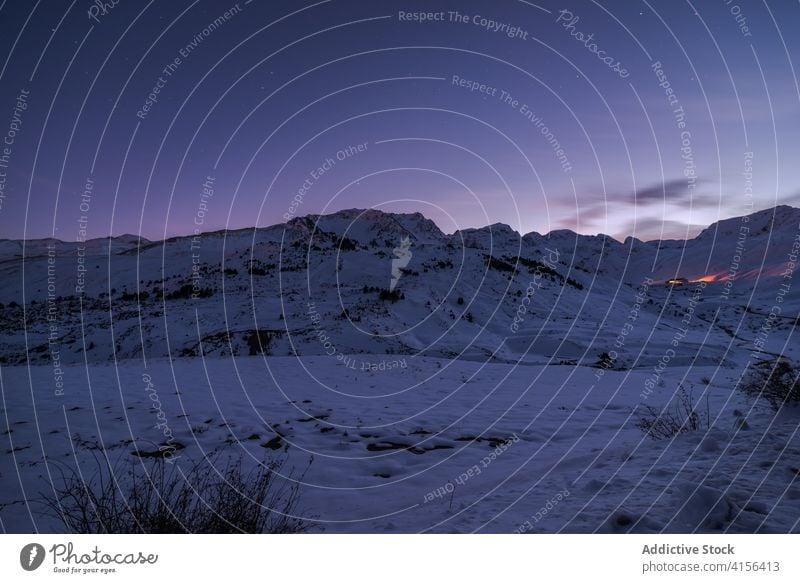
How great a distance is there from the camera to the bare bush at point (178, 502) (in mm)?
3652

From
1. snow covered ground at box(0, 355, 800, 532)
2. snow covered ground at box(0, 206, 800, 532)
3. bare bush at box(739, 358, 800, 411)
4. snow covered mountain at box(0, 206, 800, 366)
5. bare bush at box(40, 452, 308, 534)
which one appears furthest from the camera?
snow covered mountain at box(0, 206, 800, 366)

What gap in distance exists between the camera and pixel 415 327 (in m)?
19.6

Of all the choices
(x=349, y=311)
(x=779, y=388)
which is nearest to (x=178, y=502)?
(x=779, y=388)

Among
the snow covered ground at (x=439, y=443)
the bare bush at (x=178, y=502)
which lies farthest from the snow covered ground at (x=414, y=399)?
the bare bush at (x=178, y=502)

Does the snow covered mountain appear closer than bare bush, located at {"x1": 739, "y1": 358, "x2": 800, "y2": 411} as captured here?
No

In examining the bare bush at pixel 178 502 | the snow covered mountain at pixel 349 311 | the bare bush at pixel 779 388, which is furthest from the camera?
the snow covered mountain at pixel 349 311

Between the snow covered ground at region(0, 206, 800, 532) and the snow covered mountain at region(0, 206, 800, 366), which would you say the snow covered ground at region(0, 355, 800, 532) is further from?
the snow covered mountain at region(0, 206, 800, 366)

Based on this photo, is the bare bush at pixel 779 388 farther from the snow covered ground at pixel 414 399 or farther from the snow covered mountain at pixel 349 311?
the snow covered mountain at pixel 349 311

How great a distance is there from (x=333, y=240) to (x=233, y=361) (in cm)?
3093

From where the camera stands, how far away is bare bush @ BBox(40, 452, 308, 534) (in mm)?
3652

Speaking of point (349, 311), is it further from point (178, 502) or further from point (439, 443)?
point (178, 502)

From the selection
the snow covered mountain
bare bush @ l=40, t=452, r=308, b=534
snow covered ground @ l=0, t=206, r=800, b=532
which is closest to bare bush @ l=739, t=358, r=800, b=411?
snow covered ground @ l=0, t=206, r=800, b=532

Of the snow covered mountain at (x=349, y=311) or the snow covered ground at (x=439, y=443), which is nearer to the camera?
the snow covered ground at (x=439, y=443)

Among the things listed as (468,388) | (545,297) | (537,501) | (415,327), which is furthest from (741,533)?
(545,297)
